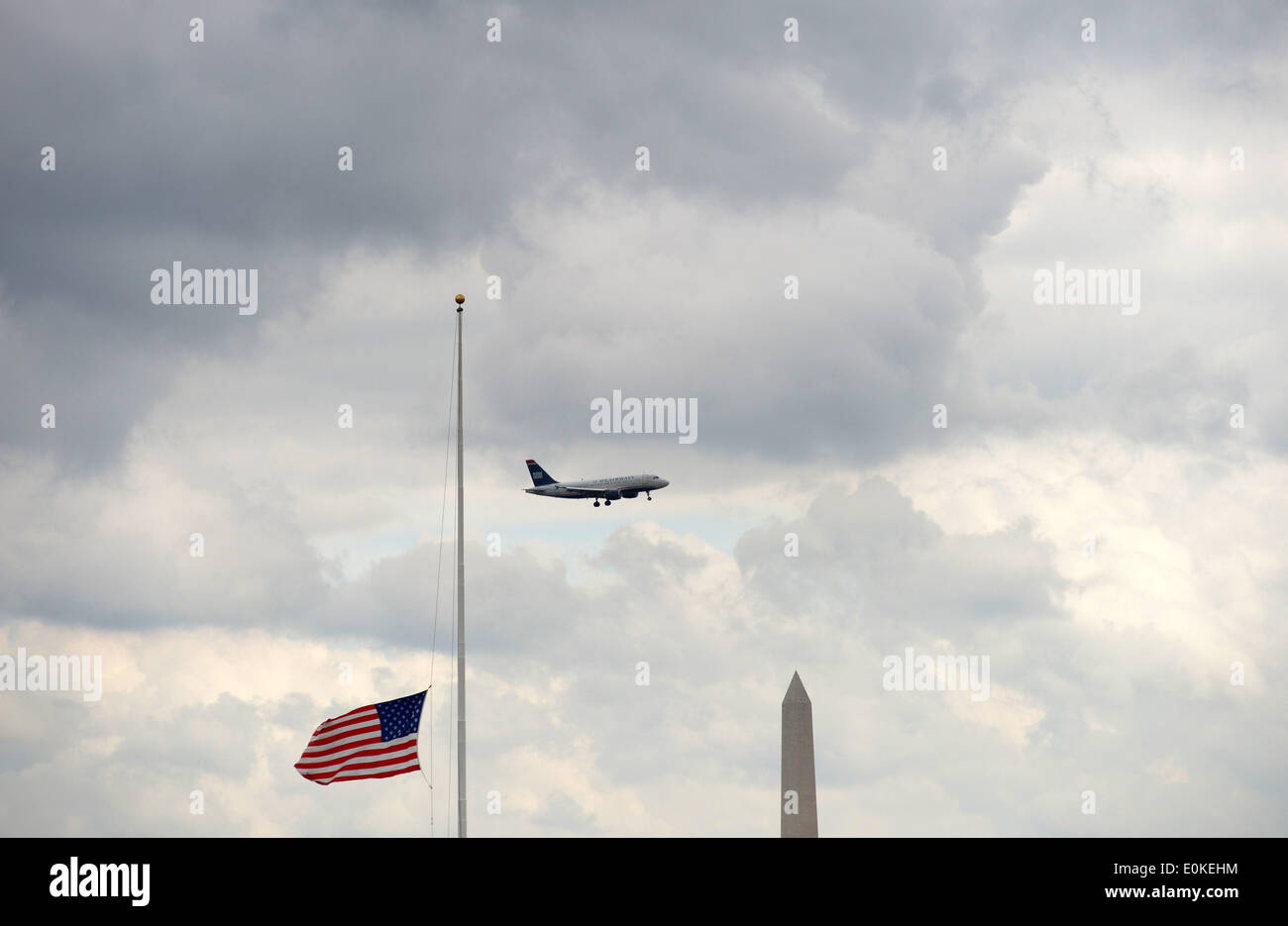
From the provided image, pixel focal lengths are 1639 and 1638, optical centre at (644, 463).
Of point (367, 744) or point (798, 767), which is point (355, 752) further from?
point (798, 767)

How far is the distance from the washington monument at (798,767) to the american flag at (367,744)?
55.5 metres

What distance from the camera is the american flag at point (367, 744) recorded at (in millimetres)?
59531

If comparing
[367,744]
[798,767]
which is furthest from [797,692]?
[367,744]

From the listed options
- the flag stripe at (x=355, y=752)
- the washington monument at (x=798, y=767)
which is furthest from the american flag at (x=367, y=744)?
the washington monument at (x=798, y=767)

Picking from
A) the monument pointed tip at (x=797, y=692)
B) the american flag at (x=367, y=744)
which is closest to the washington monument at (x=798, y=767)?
the monument pointed tip at (x=797, y=692)

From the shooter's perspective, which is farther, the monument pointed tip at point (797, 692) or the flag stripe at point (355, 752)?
the monument pointed tip at point (797, 692)

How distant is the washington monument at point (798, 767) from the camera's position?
112312 mm

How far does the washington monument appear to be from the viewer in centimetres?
11231

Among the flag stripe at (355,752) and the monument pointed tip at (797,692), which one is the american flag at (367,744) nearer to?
the flag stripe at (355,752)
